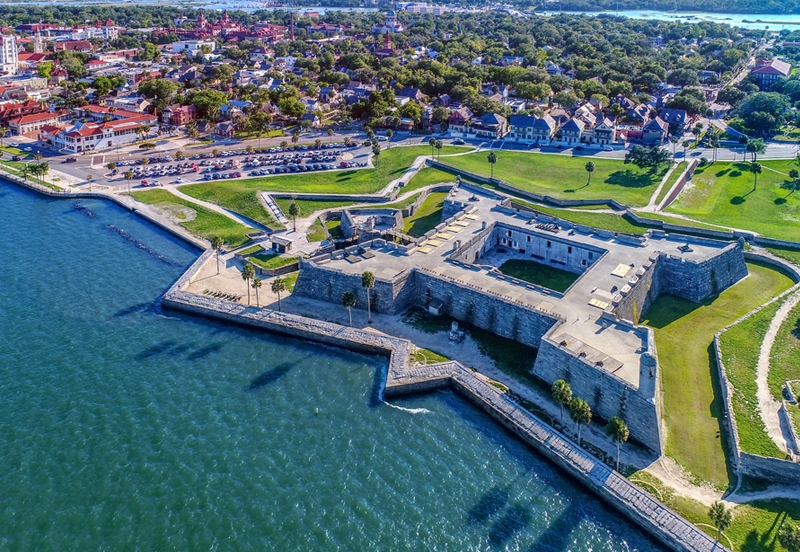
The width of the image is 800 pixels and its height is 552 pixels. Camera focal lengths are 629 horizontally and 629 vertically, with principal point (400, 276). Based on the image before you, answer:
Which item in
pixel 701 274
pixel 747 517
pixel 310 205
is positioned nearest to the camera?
pixel 747 517

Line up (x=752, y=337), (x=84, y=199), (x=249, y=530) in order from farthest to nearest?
1. (x=84, y=199)
2. (x=752, y=337)
3. (x=249, y=530)

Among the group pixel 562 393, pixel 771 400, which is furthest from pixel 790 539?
pixel 771 400

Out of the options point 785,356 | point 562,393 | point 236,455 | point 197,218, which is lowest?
point 785,356

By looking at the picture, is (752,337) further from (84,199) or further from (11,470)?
(84,199)

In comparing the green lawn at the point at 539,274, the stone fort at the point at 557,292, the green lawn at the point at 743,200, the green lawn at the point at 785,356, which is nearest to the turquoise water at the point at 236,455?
the stone fort at the point at 557,292

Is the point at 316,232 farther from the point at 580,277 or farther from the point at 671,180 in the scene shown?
the point at 671,180

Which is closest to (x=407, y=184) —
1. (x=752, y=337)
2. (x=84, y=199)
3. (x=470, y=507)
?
(x=84, y=199)
